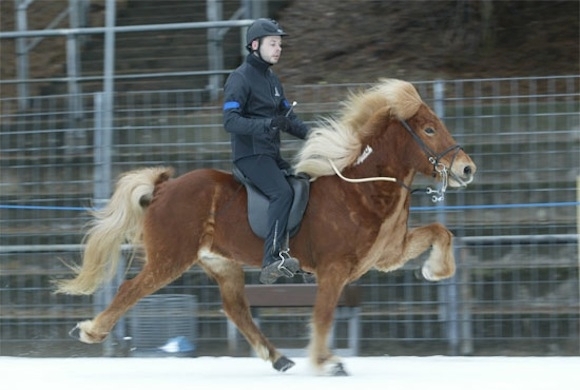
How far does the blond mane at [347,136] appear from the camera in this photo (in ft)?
25.2

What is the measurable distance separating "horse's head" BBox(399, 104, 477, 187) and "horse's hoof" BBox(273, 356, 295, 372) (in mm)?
1677

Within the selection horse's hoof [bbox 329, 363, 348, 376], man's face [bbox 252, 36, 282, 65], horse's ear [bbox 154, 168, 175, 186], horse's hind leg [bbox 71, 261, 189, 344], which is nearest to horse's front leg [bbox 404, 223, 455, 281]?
horse's hoof [bbox 329, 363, 348, 376]

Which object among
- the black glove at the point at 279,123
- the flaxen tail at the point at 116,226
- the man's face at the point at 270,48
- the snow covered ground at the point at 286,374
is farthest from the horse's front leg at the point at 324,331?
the man's face at the point at 270,48

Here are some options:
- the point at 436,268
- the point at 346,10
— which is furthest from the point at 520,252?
the point at 346,10

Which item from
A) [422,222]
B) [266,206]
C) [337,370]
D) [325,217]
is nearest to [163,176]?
[266,206]

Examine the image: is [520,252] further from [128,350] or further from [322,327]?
[128,350]

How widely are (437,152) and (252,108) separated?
130 cm

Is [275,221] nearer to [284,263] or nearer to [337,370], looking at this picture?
[284,263]

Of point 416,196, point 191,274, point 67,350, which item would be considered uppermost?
point 416,196

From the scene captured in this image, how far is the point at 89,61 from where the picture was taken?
1434 centimetres

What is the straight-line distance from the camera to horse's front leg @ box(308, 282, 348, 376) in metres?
7.52

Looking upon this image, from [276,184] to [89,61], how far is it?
7.36 metres

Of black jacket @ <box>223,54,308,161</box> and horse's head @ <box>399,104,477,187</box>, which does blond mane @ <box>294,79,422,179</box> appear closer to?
horse's head @ <box>399,104,477,187</box>

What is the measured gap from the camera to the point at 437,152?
7.55 metres
